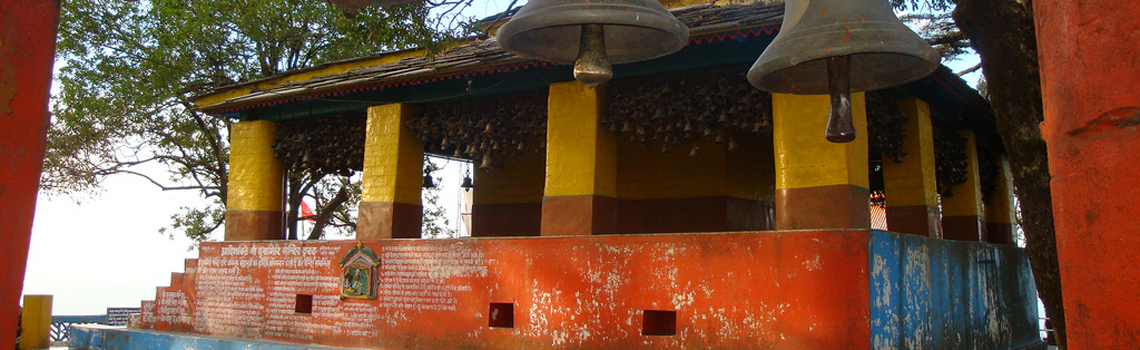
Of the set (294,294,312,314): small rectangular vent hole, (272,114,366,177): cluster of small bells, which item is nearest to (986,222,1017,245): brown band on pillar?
(272,114,366,177): cluster of small bells

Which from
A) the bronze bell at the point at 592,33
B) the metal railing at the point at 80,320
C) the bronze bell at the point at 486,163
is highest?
the bronze bell at the point at 486,163

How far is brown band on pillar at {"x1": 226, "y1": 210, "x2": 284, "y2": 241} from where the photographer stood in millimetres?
11164

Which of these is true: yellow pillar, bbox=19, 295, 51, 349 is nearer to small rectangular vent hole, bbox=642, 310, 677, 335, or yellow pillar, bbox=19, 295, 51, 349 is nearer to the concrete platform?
the concrete platform

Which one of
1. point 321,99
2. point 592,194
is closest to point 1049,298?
point 592,194

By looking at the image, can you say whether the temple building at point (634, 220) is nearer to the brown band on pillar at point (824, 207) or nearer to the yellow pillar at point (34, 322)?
the brown band on pillar at point (824, 207)

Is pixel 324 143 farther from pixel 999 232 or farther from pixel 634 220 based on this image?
pixel 999 232

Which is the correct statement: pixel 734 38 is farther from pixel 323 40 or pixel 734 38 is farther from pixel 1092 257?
pixel 323 40

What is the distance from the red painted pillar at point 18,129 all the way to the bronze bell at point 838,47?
2668 mm

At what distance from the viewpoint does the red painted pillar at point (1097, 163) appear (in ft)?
5.39

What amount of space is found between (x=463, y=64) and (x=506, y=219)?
459 cm

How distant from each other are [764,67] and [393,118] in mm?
7080

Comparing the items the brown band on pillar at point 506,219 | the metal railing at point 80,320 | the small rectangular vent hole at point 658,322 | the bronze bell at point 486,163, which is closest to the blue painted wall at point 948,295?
the small rectangular vent hole at point 658,322

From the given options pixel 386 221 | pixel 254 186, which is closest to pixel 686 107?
pixel 386 221

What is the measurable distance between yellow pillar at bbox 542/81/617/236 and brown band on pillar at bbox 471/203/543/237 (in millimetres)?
3855
